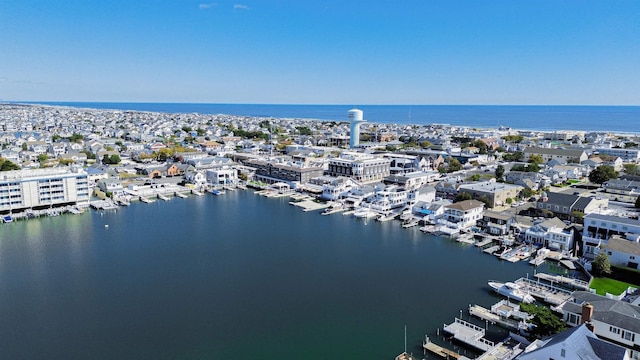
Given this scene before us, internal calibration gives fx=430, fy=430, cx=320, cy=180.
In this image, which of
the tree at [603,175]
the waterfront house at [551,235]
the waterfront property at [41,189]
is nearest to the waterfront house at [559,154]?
the tree at [603,175]

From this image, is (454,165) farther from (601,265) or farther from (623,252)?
(601,265)

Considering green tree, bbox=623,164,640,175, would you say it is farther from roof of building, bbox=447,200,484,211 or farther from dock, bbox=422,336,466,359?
dock, bbox=422,336,466,359

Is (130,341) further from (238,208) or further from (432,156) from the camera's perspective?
(432,156)

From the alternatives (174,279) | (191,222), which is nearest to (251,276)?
(174,279)

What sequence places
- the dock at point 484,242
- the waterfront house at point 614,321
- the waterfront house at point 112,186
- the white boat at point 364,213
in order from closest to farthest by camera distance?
the waterfront house at point 614,321
the dock at point 484,242
the white boat at point 364,213
the waterfront house at point 112,186

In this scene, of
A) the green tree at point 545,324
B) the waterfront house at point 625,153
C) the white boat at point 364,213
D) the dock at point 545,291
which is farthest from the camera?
the waterfront house at point 625,153

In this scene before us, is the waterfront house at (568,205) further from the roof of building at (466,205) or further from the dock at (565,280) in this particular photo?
the dock at (565,280)
